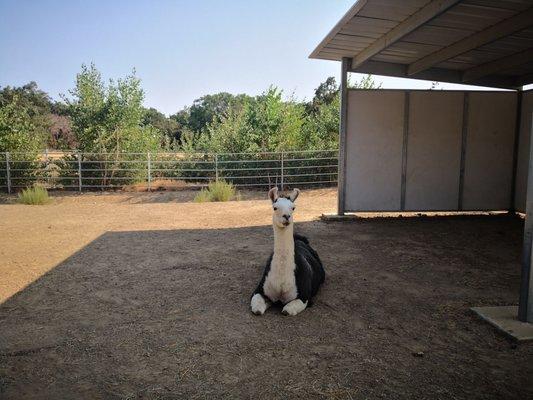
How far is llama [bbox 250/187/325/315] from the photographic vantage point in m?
3.63

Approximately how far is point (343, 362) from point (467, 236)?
202 inches

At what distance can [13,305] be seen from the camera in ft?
13.0

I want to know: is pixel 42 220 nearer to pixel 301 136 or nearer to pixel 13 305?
pixel 13 305

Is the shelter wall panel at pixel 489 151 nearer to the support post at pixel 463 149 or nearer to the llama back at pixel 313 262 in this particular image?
the support post at pixel 463 149

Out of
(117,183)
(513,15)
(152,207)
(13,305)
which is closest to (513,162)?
(513,15)

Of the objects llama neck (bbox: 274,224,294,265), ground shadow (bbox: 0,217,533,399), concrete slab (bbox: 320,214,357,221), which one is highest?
llama neck (bbox: 274,224,294,265)

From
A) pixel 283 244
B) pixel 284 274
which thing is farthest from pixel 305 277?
pixel 283 244

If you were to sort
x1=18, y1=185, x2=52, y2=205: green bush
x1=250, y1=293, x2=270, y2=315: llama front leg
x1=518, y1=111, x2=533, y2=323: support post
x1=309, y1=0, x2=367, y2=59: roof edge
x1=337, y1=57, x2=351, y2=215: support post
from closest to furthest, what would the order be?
1. x1=518, y1=111, x2=533, y2=323: support post
2. x1=250, y1=293, x2=270, y2=315: llama front leg
3. x1=309, y1=0, x2=367, y2=59: roof edge
4. x1=337, y1=57, x2=351, y2=215: support post
5. x1=18, y1=185, x2=52, y2=205: green bush

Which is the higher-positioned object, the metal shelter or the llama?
the metal shelter

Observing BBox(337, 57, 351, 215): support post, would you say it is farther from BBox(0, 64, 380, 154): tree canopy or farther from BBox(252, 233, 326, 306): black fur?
BBox(0, 64, 380, 154): tree canopy

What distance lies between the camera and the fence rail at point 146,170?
1408cm

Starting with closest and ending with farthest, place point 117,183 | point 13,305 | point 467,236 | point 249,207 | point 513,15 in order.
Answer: point 13,305
point 513,15
point 467,236
point 249,207
point 117,183

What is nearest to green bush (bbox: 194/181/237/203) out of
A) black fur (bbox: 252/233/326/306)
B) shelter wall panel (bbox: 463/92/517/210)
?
shelter wall panel (bbox: 463/92/517/210)

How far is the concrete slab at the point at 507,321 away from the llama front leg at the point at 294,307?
63.1 inches
